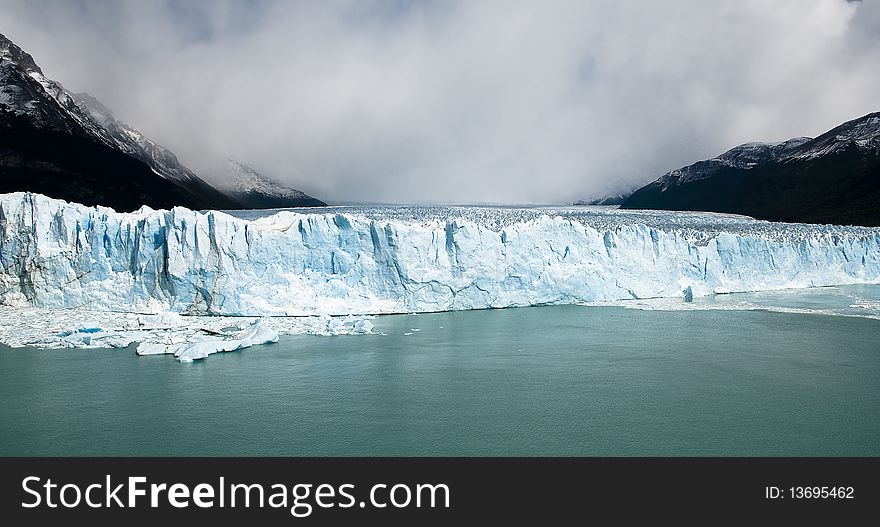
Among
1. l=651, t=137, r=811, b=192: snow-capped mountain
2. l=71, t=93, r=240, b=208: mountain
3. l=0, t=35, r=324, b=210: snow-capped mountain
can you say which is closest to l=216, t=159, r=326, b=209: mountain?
l=71, t=93, r=240, b=208: mountain

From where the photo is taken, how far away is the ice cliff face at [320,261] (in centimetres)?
1269

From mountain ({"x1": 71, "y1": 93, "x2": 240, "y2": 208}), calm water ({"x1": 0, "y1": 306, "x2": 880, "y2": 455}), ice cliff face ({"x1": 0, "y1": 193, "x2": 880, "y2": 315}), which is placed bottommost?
calm water ({"x1": 0, "y1": 306, "x2": 880, "y2": 455})

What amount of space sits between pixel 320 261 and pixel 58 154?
123 ft

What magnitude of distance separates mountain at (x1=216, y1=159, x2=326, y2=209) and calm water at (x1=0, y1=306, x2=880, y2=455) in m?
60.9

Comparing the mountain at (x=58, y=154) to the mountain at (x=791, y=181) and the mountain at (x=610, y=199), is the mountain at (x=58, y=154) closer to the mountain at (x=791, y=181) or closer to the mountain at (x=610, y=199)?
the mountain at (x=610, y=199)

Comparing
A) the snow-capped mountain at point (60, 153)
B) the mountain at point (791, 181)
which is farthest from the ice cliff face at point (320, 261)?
the mountain at point (791, 181)

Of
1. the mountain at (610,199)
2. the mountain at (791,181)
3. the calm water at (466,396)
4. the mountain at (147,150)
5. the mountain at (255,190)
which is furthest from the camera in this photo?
the mountain at (255,190)

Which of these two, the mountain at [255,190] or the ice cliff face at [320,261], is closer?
the ice cliff face at [320,261]

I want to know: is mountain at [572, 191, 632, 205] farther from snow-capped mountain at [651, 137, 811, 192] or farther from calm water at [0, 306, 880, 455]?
calm water at [0, 306, 880, 455]

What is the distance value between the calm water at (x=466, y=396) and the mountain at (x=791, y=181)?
114 ft

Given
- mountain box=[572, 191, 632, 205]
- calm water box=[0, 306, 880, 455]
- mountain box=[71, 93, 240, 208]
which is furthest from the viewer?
mountain box=[572, 191, 632, 205]

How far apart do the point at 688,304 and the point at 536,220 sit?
4.41 m

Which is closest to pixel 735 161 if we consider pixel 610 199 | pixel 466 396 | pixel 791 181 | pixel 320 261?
pixel 791 181

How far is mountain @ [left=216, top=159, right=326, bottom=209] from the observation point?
7094 cm
